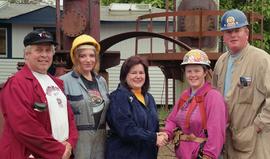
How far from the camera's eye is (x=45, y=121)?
418 centimetres

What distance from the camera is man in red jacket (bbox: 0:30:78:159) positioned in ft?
13.2

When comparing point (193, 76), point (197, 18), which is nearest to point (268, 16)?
point (197, 18)

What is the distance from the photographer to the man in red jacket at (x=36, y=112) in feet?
13.2

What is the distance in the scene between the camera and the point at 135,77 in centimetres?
477

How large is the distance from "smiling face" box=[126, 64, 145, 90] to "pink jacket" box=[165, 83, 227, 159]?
0.43m

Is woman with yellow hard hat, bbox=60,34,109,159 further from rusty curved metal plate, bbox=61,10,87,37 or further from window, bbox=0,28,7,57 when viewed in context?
window, bbox=0,28,7,57

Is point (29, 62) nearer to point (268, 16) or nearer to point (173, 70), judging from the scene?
point (173, 70)

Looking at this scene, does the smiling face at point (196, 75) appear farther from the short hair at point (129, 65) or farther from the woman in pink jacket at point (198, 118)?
the short hair at point (129, 65)

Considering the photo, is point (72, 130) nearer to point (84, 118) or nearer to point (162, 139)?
point (84, 118)

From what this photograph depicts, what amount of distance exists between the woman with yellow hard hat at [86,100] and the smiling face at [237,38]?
118cm

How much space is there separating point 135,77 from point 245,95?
Result: 957 mm

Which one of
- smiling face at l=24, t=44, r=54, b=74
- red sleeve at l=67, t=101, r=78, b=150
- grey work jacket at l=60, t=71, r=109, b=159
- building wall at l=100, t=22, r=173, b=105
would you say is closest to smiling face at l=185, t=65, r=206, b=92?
grey work jacket at l=60, t=71, r=109, b=159

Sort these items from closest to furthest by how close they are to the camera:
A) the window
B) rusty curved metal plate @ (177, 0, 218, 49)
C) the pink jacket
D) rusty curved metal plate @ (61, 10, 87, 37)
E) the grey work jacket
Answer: the pink jacket < the grey work jacket < rusty curved metal plate @ (61, 10, 87, 37) < rusty curved metal plate @ (177, 0, 218, 49) < the window

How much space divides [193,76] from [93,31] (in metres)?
3.43
